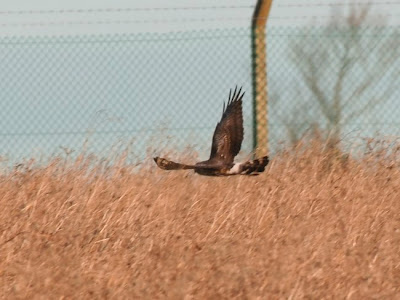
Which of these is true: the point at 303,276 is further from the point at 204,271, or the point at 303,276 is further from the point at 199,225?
the point at 199,225

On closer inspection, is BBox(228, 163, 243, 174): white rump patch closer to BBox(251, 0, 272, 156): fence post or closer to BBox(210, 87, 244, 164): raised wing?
BBox(210, 87, 244, 164): raised wing

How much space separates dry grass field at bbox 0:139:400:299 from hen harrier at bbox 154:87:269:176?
0.10 m

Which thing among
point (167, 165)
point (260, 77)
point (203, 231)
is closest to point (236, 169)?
point (167, 165)

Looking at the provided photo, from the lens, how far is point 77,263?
419 cm

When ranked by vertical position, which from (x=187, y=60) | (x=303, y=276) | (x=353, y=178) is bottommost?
(x=303, y=276)

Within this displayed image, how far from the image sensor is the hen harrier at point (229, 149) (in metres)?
6.08

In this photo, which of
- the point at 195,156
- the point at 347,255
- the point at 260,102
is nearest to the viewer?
the point at 347,255

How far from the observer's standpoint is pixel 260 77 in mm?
8070

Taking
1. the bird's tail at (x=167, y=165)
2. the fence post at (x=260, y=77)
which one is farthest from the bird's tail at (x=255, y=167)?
the fence post at (x=260, y=77)

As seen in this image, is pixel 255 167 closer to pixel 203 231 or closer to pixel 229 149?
pixel 229 149

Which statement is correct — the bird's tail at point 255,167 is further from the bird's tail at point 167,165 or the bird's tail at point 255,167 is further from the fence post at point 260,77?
the fence post at point 260,77

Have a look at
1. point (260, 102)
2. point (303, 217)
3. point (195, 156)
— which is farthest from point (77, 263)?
point (260, 102)

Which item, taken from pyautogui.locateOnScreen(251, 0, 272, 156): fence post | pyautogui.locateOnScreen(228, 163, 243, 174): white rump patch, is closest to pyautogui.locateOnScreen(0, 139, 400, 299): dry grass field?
pyautogui.locateOnScreen(228, 163, 243, 174): white rump patch

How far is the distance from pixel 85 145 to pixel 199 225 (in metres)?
1.63
